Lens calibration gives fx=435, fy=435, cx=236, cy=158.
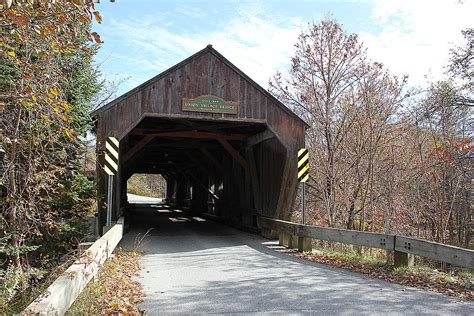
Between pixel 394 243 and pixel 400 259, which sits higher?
pixel 394 243

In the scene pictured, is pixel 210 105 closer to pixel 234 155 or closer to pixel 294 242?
pixel 234 155

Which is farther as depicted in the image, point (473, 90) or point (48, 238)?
point (473, 90)

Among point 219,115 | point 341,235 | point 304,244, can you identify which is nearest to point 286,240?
point 304,244

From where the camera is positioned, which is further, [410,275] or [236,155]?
[236,155]

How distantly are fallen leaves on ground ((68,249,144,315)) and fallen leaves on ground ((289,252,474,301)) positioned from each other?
12.0ft

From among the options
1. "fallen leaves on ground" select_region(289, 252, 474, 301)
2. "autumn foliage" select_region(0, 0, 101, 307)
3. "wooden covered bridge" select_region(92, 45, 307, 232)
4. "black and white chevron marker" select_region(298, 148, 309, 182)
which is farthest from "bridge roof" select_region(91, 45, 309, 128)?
"fallen leaves on ground" select_region(289, 252, 474, 301)

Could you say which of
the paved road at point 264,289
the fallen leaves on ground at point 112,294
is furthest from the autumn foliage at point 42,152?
the paved road at point 264,289

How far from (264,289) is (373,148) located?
34.1ft

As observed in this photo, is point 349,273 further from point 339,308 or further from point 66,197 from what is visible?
point 66,197

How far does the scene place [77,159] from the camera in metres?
10.8

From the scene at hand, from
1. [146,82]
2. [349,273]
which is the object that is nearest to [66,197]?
[146,82]

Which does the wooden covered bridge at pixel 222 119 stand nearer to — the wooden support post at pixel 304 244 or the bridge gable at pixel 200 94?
the bridge gable at pixel 200 94

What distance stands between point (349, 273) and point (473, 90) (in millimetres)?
7625

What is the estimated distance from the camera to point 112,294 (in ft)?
17.0
